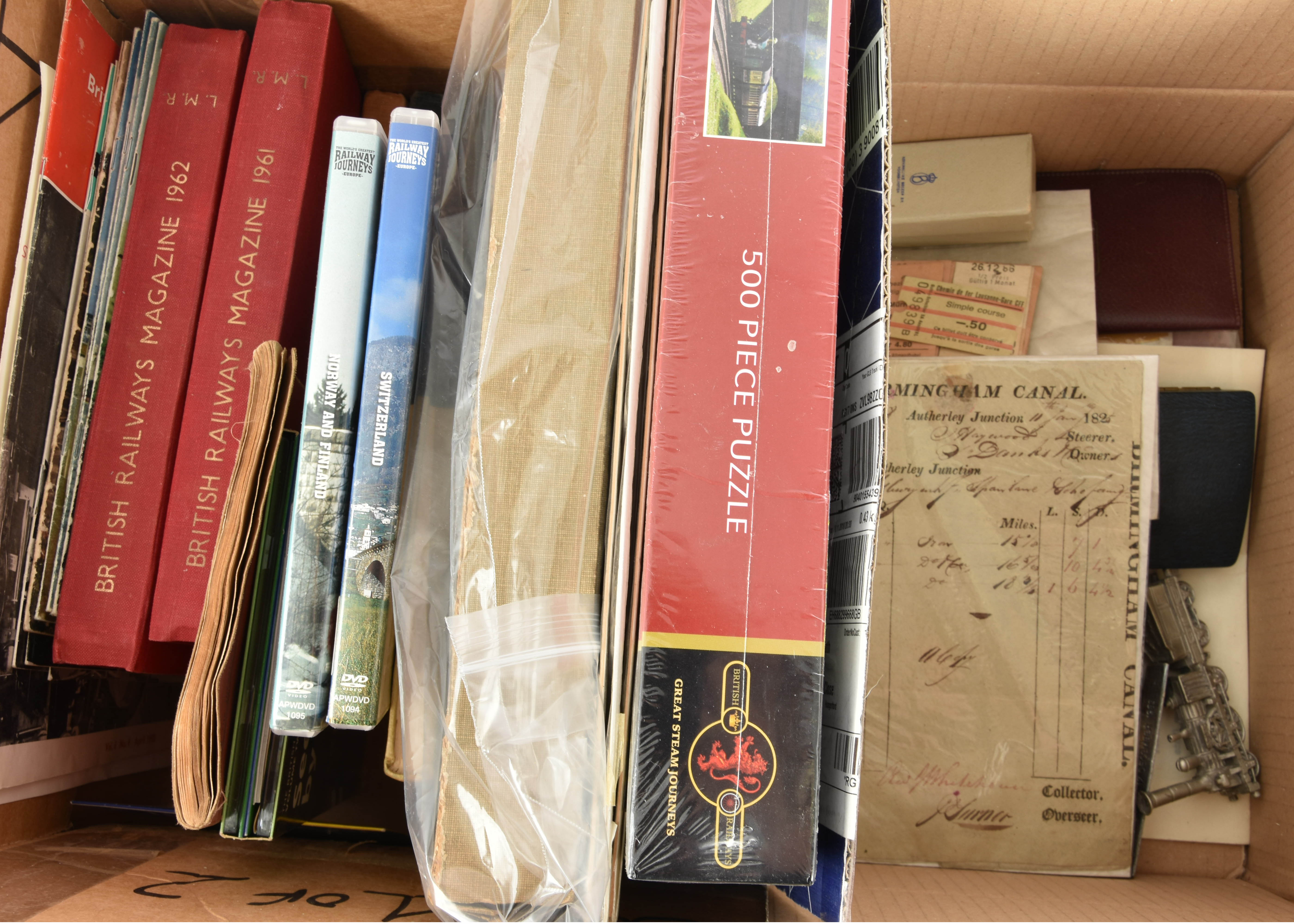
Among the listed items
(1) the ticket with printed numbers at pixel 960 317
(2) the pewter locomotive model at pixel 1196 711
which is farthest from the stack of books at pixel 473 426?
(2) the pewter locomotive model at pixel 1196 711

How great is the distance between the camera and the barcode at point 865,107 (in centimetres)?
58

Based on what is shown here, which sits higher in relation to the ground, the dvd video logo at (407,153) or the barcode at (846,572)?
the dvd video logo at (407,153)

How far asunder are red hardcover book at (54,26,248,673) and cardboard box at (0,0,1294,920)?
0.29 feet

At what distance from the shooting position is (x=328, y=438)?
0.60 m

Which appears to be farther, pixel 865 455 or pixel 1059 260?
pixel 1059 260

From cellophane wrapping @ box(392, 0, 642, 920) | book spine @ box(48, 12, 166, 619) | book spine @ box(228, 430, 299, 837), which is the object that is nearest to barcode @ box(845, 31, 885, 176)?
cellophane wrapping @ box(392, 0, 642, 920)

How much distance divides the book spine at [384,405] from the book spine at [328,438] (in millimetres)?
14

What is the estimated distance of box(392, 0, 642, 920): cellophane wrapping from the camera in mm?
534

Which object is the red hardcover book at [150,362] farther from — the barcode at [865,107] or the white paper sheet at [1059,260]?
the white paper sheet at [1059,260]

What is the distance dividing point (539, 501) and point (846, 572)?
234 mm
